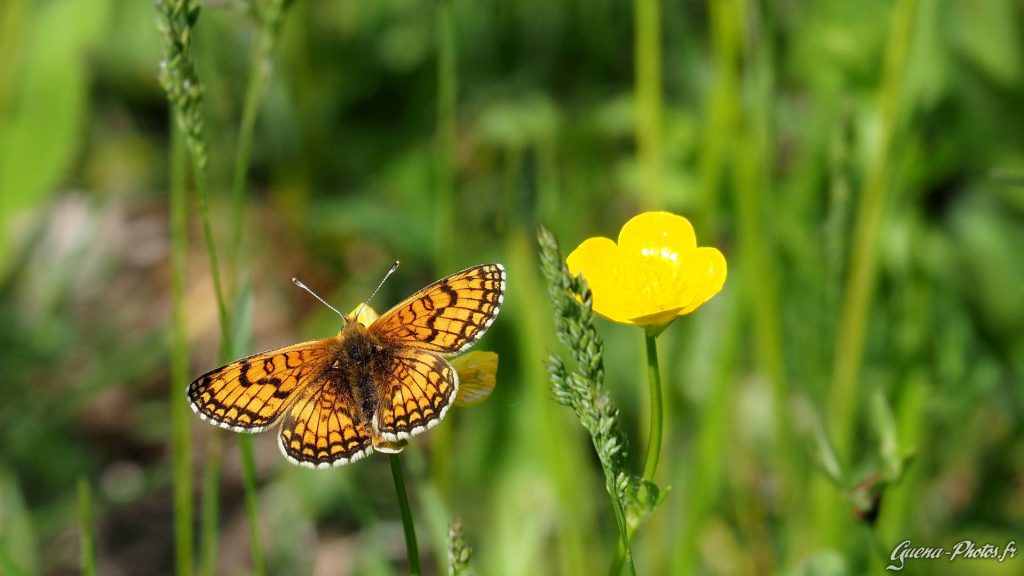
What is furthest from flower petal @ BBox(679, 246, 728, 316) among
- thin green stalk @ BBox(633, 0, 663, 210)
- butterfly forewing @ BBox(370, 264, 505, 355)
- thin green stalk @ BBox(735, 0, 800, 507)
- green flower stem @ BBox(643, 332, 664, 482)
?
thin green stalk @ BBox(633, 0, 663, 210)

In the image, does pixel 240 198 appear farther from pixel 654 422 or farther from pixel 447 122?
pixel 654 422

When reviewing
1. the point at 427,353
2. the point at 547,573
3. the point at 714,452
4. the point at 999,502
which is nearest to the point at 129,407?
the point at 547,573

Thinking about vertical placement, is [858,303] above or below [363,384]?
below

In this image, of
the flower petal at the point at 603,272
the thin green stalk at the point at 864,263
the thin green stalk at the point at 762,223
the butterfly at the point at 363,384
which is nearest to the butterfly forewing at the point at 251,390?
the butterfly at the point at 363,384

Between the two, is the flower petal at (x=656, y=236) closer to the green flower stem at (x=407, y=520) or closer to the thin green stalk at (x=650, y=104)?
the green flower stem at (x=407, y=520)

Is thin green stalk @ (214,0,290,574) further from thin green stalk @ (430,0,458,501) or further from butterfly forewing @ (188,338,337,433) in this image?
thin green stalk @ (430,0,458,501)

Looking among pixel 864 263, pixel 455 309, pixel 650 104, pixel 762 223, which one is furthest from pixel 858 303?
pixel 455 309

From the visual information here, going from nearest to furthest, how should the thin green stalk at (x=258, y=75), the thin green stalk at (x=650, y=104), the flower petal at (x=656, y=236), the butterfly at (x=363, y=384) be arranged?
the butterfly at (x=363, y=384)
the flower petal at (x=656, y=236)
the thin green stalk at (x=258, y=75)
the thin green stalk at (x=650, y=104)
